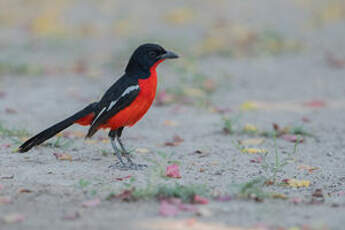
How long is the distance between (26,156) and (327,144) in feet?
10.6

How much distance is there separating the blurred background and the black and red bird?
295 cm

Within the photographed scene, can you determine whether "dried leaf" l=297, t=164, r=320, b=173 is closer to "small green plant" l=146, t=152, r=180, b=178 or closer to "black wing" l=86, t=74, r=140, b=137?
"small green plant" l=146, t=152, r=180, b=178

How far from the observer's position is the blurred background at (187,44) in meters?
9.34

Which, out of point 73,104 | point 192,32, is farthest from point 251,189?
point 192,32

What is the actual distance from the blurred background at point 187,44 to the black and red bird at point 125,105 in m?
2.95

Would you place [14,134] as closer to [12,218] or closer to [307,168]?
[12,218]

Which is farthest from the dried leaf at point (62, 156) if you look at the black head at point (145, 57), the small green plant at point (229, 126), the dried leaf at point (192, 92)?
the dried leaf at point (192, 92)

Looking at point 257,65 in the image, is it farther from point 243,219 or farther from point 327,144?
point 243,219

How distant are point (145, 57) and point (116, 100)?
20.4 inches

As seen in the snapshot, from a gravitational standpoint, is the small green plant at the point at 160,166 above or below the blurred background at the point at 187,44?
below

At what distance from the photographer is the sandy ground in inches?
150

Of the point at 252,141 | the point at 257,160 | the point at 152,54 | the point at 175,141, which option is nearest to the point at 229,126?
the point at 252,141

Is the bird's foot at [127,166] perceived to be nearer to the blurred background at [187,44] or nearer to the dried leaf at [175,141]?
the dried leaf at [175,141]

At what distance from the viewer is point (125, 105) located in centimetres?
513
